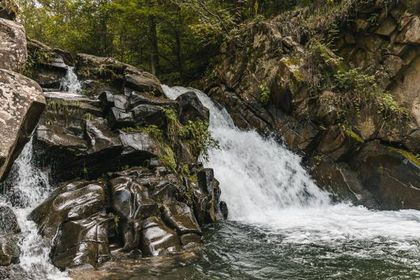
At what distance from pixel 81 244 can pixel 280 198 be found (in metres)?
7.09

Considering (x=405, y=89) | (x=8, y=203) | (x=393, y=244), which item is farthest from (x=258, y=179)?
(x=8, y=203)

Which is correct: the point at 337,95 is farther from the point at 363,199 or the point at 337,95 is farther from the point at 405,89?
the point at 363,199

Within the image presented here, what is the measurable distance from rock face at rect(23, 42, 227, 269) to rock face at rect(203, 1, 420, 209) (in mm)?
3758

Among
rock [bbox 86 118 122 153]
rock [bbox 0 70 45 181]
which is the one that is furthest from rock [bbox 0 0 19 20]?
rock [bbox 0 70 45 181]

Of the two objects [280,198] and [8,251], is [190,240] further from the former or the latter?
[280,198]

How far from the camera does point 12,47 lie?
21.4 feet

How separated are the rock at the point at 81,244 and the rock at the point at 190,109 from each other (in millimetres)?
5184

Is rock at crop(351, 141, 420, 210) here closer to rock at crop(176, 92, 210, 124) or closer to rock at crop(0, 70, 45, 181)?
rock at crop(176, 92, 210, 124)

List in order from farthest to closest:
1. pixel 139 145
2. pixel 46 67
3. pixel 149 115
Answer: pixel 46 67, pixel 149 115, pixel 139 145

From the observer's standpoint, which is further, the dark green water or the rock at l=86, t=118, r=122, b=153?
the rock at l=86, t=118, r=122, b=153

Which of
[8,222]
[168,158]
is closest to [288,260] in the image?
[168,158]

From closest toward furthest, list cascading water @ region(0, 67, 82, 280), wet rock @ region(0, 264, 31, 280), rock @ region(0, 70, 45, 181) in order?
rock @ region(0, 70, 45, 181) < wet rock @ region(0, 264, 31, 280) < cascading water @ region(0, 67, 82, 280)

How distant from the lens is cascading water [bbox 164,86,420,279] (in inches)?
272

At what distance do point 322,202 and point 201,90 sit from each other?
720cm
